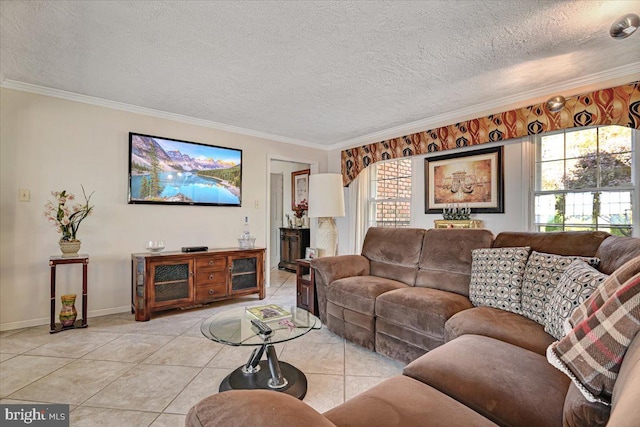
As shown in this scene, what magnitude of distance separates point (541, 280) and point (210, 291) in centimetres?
318

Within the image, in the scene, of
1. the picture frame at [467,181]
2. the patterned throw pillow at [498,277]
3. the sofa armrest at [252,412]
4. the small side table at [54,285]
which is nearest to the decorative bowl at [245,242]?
the small side table at [54,285]

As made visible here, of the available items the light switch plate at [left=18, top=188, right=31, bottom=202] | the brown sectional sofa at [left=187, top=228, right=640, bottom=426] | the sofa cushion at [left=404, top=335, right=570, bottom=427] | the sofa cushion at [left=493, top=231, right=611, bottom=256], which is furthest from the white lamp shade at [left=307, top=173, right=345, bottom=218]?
the light switch plate at [left=18, top=188, right=31, bottom=202]

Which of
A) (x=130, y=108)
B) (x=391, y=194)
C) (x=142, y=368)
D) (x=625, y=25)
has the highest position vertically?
Result: (x=130, y=108)

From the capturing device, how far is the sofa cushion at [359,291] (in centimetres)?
248

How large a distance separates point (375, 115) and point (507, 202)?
1.81 meters

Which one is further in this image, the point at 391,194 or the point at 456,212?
the point at 391,194

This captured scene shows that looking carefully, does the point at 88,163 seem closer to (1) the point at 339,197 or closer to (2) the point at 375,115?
(1) the point at 339,197

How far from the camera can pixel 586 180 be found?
2904 millimetres

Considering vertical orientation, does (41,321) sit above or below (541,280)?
below

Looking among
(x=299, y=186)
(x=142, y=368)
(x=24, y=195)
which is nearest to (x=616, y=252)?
(x=142, y=368)

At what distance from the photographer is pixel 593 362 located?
0.82 meters

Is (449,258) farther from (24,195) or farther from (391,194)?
(24,195)

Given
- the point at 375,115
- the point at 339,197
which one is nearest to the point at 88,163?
the point at 339,197

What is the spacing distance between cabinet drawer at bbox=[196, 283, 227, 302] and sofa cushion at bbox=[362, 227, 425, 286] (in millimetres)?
1746
